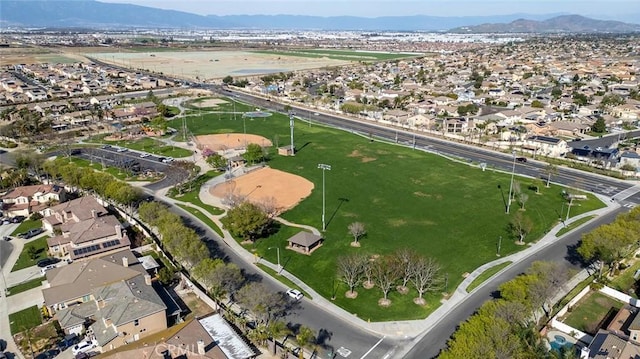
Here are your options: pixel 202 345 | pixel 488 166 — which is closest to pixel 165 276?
pixel 202 345

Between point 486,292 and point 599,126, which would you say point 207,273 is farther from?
point 599,126

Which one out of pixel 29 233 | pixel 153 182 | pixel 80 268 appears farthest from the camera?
pixel 153 182

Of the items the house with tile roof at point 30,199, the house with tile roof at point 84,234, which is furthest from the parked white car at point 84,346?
the house with tile roof at point 30,199

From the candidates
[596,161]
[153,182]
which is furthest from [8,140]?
[596,161]

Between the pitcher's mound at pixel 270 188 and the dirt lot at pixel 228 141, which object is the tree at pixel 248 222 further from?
the dirt lot at pixel 228 141

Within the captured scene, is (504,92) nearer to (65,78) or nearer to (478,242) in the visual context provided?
(478,242)

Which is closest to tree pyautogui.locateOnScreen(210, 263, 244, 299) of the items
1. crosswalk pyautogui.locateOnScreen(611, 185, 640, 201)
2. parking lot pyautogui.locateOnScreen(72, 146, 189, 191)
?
parking lot pyautogui.locateOnScreen(72, 146, 189, 191)

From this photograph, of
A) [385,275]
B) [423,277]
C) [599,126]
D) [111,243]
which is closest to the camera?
[423,277]
